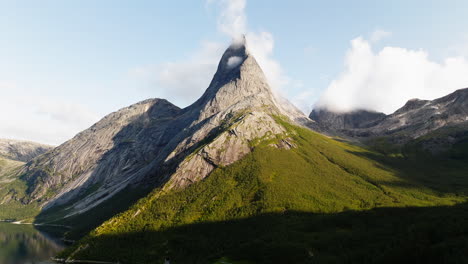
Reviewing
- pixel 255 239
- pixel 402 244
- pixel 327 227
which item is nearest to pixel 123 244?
pixel 255 239

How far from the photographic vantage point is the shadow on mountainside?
103m

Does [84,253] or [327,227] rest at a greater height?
[327,227]

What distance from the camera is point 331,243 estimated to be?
152625mm

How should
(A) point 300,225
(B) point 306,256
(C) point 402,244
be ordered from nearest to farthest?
(C) point 402,244 → (B) point 306,256 → (A) point 300,225

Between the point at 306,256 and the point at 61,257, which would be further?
the point at 61,257

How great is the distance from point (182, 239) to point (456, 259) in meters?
152

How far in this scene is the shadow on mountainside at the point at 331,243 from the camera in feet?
338

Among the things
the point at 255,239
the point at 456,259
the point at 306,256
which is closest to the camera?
the point at 456,259

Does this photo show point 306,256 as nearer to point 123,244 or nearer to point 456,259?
point 456,259

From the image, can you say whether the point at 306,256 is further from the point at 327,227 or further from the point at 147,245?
the point at 147,245

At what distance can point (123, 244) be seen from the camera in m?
200

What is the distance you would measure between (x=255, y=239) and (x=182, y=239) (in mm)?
49722

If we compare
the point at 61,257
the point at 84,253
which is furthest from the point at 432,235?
the point at 61,257

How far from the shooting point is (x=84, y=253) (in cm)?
19225
